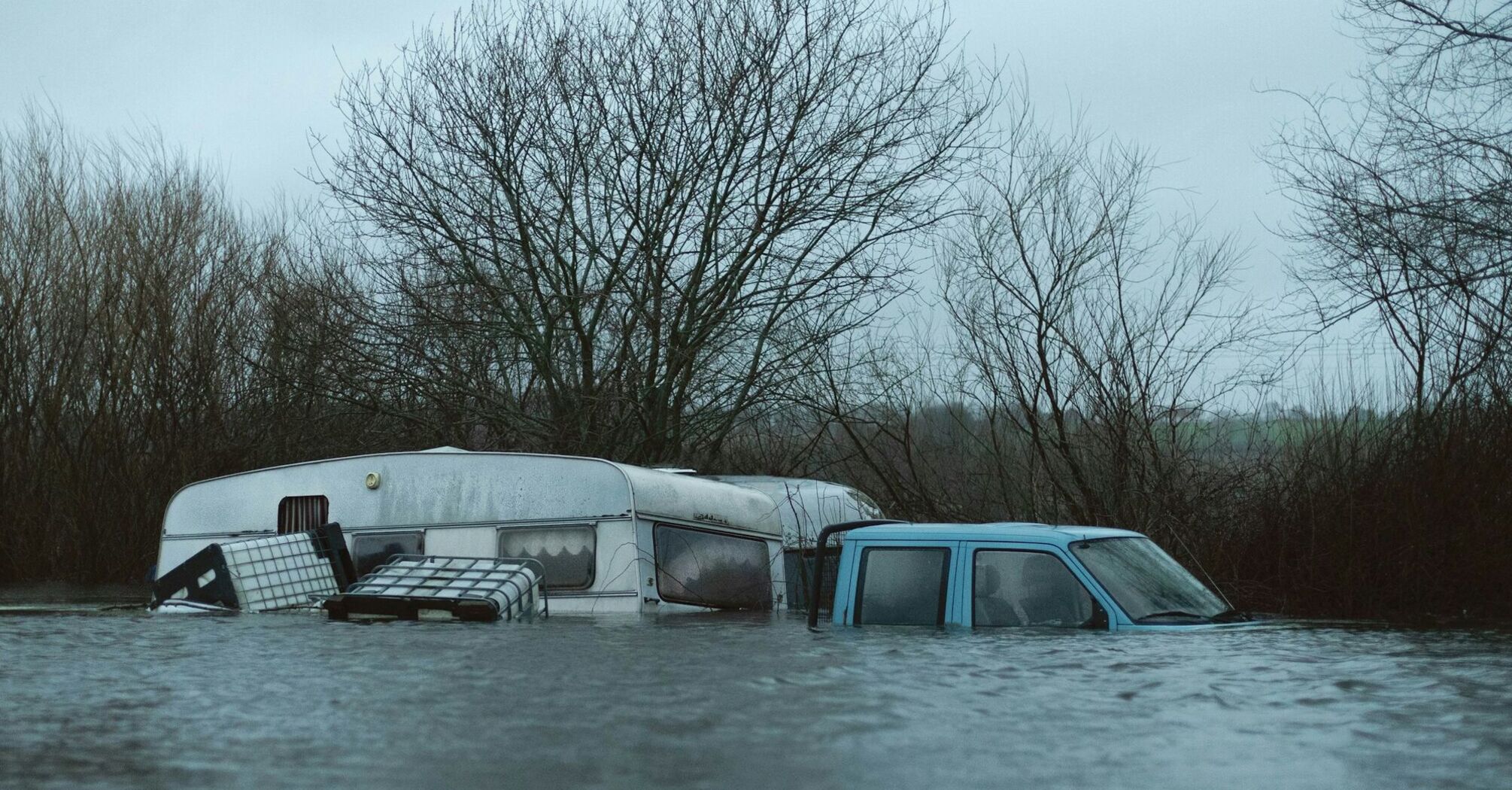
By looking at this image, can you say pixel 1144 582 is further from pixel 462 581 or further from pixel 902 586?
pixel 462 581

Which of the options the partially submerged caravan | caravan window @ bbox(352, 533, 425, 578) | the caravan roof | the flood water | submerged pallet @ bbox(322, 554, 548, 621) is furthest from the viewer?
caravan window @ bbox(352, 533, 425, 578)

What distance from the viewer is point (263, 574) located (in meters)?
13.5

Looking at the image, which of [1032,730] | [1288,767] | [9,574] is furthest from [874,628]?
[9,574]

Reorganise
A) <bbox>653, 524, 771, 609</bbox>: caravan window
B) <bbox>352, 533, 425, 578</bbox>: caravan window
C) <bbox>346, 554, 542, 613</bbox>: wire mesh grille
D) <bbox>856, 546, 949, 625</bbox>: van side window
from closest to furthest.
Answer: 1. <bbox>856, 546, 949, 625</bbox>: van side window
2. <bbox>346, 554, 542, 613</bbox>: wire mesh grille
3. <bbox>653, 524, 771, 609</bbox>: caravan window
4. <bbox>352, 533, 425, 578</bbox>: caravan window

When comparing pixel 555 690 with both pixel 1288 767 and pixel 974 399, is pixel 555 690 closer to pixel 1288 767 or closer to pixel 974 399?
pixel 1288 767

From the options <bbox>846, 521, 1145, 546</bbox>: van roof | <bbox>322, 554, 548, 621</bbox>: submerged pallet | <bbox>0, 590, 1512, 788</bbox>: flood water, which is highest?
<bbox>846, 521, 1145, 546</bbox>: van roof

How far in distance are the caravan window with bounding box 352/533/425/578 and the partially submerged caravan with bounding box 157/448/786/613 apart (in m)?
0.01

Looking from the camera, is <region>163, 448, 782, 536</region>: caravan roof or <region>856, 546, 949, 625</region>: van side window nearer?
<region>856, 546, 949, 625</region>: van side window

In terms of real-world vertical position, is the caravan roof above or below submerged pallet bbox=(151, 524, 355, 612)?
above

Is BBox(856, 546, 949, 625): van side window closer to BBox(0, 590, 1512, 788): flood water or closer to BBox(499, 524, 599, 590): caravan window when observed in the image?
BBox(0, 590, 1512, 788): flood water

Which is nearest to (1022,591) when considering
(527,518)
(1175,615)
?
(1175,615)

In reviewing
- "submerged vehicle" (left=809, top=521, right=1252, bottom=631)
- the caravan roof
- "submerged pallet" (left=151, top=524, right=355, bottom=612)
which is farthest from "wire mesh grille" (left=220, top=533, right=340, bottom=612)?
"submerged vehicle" (left=809, top=521, right=1252, bottom=631)

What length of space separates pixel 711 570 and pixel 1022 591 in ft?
16.2

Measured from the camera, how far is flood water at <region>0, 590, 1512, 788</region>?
494 centimetres
